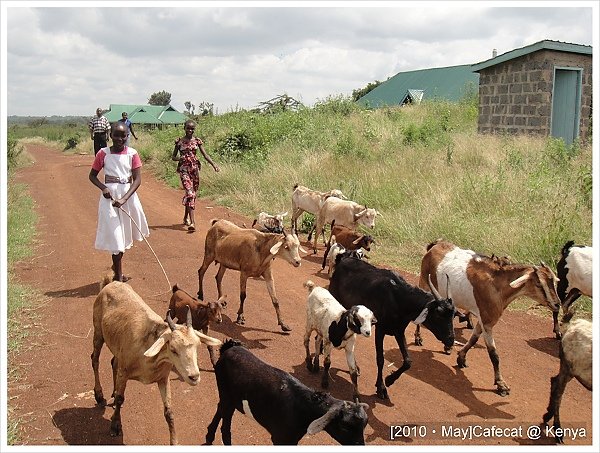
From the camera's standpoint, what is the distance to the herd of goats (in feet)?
13.0

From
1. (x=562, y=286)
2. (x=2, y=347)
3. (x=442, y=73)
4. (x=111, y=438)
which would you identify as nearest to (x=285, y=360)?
(x=111, y=438)

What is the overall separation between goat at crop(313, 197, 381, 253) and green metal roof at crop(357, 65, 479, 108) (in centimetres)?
2088

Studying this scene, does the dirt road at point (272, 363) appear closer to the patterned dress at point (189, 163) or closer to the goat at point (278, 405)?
the goat at point (278, 405)

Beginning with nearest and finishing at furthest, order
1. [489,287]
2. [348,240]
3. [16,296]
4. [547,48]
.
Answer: [489,287] < [16,296] < [348,240] < [547,48]

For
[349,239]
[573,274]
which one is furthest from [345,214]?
[573,274]

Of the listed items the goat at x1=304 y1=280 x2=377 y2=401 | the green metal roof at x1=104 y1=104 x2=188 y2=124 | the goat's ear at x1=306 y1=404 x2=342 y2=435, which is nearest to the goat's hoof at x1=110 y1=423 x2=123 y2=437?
the goat's ear at x1=306 y1=404 x2=342 y2=435

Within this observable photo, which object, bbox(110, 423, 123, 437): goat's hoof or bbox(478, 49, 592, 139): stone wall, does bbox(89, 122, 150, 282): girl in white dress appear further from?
bbox(478, 49, 592, 139): stone wall

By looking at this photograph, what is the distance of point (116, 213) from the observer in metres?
7.48

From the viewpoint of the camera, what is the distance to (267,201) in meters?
14.0

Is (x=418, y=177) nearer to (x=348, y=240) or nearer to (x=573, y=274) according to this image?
(x=348, y=240)

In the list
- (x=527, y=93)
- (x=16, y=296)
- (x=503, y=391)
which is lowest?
(x=503, y=391)

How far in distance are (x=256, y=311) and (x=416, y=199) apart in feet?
17.2

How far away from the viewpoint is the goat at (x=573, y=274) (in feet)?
21.0

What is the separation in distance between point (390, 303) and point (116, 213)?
389 centimetres
